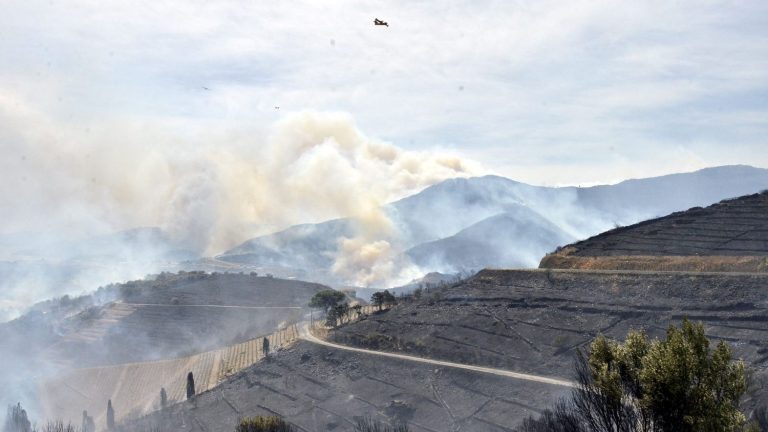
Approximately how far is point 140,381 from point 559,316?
8679 centimetres

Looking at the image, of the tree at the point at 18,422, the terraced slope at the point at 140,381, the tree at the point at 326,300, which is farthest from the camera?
the tree at the point at 326,300

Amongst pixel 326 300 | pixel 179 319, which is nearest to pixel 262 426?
pixel 326 300

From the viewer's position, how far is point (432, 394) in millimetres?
69562

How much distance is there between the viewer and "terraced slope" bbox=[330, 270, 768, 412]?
6272cm

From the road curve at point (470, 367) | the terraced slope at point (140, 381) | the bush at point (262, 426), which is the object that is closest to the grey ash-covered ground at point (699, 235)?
the road curve at point (470, 367)

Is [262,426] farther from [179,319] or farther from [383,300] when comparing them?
[179,319]

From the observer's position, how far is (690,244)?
90.3 meters

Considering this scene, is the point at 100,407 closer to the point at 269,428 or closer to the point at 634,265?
the point at 269,428

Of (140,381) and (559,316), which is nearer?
(559,316)

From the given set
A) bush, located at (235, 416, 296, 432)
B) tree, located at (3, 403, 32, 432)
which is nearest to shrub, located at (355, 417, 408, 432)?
bush, located at (235, 416, 296, 432)

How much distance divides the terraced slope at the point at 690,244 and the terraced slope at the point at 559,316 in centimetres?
436

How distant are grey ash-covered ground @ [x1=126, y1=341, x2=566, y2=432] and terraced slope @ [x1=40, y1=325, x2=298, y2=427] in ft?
49.9

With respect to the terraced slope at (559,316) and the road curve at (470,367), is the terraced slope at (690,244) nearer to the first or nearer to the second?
the terraced slope at (559,316)

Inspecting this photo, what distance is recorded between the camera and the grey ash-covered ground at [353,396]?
6203 centimetres
